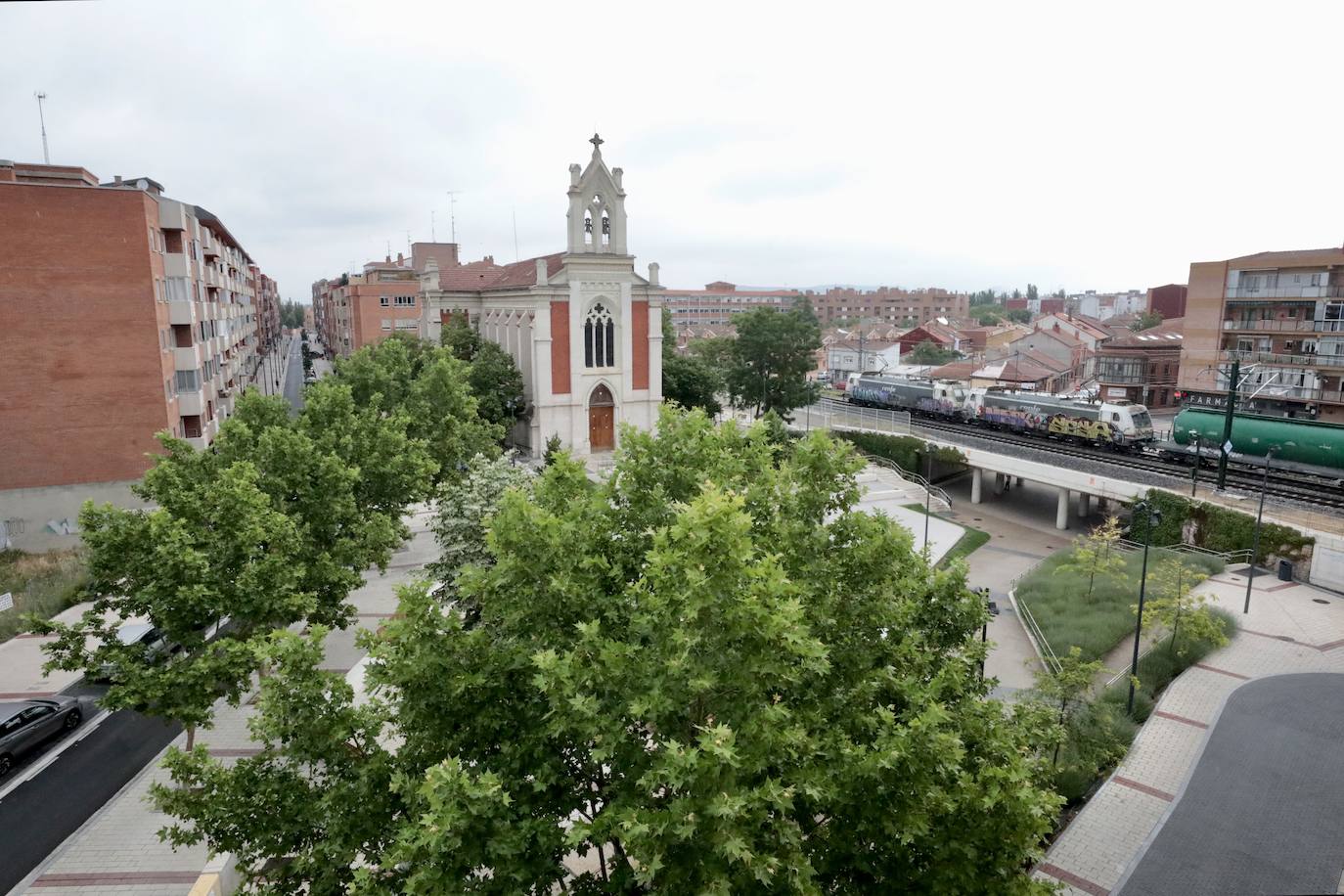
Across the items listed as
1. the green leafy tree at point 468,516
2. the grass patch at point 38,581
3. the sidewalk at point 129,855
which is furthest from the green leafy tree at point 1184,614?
the grass patch at point 38,581

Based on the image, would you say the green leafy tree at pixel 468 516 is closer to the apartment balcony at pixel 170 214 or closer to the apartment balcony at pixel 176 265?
the apartment balcony at pixel 176 265

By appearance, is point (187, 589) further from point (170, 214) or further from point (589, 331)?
point (589, 331)

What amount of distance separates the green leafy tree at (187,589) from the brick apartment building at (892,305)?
156 m

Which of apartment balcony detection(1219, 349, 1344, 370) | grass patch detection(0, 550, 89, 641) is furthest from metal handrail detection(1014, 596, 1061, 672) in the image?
apartment balcony detection(1219, 349, 1344, 370)

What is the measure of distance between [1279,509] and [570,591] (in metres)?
31.9

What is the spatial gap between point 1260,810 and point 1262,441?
1083 inches

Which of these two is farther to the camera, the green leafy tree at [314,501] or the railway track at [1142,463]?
the railway track at [1142,463]

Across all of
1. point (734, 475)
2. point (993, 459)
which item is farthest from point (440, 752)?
point (993, 459)

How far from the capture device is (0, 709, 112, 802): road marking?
16875 mm

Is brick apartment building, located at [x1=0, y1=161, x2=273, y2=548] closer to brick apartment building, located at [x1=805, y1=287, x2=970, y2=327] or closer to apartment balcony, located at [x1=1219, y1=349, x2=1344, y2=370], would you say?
apartment balcony, located at [x1=1219, y1=349, x2=1344, y2=370]

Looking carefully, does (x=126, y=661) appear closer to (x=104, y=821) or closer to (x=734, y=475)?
(x=104, y=821)

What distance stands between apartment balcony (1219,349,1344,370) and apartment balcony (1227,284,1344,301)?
3559 millimetres

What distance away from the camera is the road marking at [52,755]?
55.4 feet

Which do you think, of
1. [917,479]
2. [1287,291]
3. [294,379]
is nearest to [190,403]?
[917,479]
